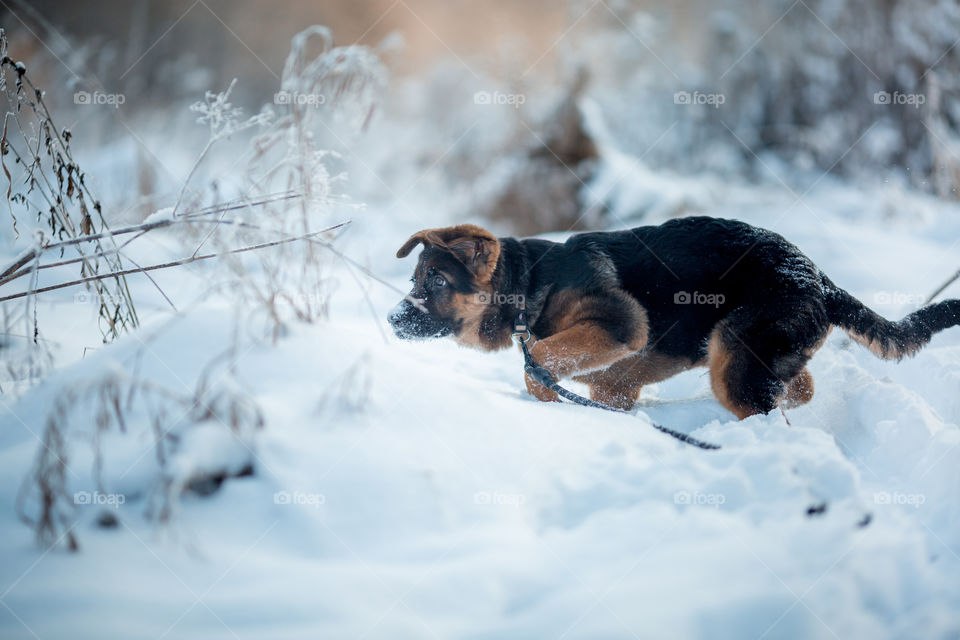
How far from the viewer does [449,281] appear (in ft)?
12.8

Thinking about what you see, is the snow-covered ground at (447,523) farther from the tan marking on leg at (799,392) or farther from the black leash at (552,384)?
the tan marking on leg at (799,392)

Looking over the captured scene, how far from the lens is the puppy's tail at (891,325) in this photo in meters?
3.35

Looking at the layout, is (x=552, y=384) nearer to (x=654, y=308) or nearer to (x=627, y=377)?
(x=654, y=308)

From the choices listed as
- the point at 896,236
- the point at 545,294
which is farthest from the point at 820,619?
the point at 896,236

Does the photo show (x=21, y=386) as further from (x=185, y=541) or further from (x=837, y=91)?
(x=837, y=91)

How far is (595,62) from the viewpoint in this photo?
1556 centimetres

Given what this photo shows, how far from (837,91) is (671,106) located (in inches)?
145

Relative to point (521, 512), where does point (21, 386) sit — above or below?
above

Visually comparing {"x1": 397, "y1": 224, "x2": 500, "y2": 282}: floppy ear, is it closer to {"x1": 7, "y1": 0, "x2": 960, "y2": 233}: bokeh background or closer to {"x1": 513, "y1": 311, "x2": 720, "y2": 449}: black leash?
{"x1": 513, "y1": 311, "x2": 720, "y2": 449}: black leash

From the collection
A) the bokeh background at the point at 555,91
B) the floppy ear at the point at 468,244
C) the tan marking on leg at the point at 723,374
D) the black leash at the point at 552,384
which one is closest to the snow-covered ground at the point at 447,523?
the black leash at the point at 552,384

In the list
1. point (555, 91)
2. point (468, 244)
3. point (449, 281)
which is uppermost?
point (555, 91)

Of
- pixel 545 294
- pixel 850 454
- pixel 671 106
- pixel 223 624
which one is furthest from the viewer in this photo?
pixel 671 106

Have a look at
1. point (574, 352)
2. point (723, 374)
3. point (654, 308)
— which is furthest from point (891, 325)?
point (574, 352)

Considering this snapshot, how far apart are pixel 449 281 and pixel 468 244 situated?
0.29 metres
